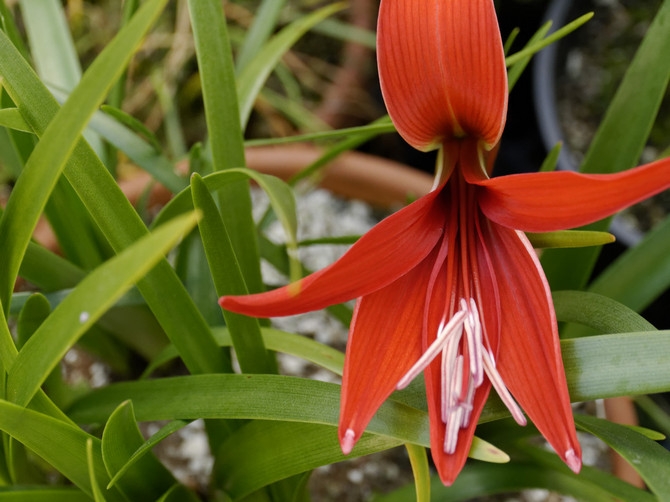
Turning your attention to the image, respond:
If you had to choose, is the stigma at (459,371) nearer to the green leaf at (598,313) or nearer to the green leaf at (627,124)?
the green leaf at (598,313)

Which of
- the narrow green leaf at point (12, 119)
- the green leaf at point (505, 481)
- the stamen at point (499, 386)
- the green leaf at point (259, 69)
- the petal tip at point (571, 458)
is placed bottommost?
the green leaf at point (505, 481)

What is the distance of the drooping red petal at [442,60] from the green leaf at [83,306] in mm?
243

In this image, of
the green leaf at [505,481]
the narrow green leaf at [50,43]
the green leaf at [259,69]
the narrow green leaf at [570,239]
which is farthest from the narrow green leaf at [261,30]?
the green leaf at [505,481]

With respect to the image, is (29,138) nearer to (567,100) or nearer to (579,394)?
(579,394)

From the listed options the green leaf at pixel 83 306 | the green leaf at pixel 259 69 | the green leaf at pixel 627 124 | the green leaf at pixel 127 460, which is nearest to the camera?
the green leaf at pixel 83 306

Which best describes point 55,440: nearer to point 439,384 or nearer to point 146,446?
point 146,446

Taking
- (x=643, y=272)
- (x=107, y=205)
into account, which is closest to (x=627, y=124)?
(x=643, y=272)

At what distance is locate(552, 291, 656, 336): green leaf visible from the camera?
22.5 inches

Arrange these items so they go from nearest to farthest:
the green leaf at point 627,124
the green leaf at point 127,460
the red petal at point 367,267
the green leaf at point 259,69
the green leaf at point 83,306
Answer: the green leaf at point 83,306, the red petal at point 367,267, the green leaf at point 127,460, the green leaf at point 627,124, the green leaf at point 259,69

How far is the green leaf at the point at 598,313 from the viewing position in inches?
22.5

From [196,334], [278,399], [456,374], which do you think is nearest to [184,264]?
[196,334]

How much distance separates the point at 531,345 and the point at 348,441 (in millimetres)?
174

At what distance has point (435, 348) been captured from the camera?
1.64 ft

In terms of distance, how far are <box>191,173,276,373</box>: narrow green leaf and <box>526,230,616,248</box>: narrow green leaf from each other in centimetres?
27
